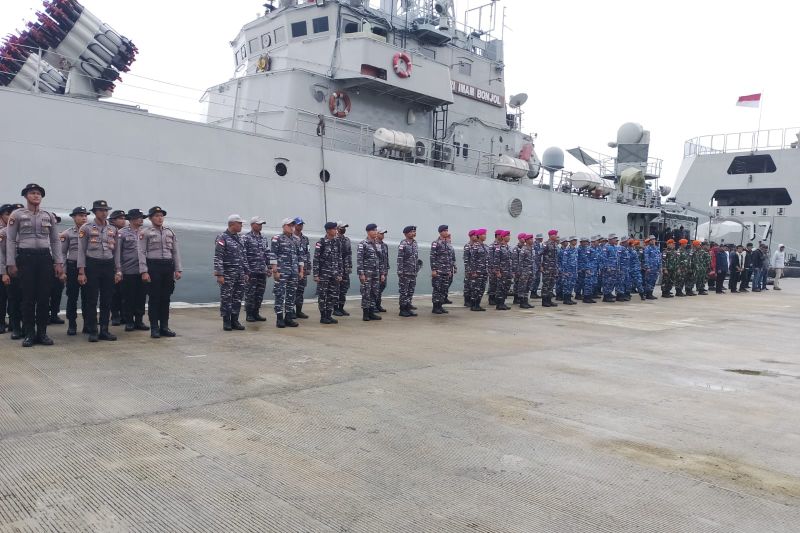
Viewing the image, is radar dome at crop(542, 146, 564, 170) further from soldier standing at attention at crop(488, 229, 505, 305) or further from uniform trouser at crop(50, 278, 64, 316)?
uniform trouser at crop(50, 278, 64, 316)

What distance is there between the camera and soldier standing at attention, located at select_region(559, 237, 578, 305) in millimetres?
12039

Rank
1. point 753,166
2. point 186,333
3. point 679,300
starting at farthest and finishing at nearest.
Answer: point 753,166
point 679,300
point 186,333

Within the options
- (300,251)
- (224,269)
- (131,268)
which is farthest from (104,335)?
(300,251)

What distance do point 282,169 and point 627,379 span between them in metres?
6.77

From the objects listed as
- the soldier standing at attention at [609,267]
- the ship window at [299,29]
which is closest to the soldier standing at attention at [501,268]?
the soldier standing at attention at [609,267]

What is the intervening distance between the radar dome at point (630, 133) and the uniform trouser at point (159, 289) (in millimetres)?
21013

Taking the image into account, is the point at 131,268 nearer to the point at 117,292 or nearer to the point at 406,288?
the point at 117,292

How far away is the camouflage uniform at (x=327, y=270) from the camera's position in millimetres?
7839

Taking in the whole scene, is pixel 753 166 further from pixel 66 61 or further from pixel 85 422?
pixel 85 422

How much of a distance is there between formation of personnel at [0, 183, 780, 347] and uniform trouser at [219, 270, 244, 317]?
1cm

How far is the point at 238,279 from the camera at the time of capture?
6.99 m

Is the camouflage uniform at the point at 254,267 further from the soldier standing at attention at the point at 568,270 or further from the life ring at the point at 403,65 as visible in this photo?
the soldier standing at attention at the point at 568,270

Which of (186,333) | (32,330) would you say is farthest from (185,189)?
(32,330)

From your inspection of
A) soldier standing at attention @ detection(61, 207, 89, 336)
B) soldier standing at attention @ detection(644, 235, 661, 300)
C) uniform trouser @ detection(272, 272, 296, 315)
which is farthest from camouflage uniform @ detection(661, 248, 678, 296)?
soldier standing at attention @ detection(61, 207, 89, 336)
